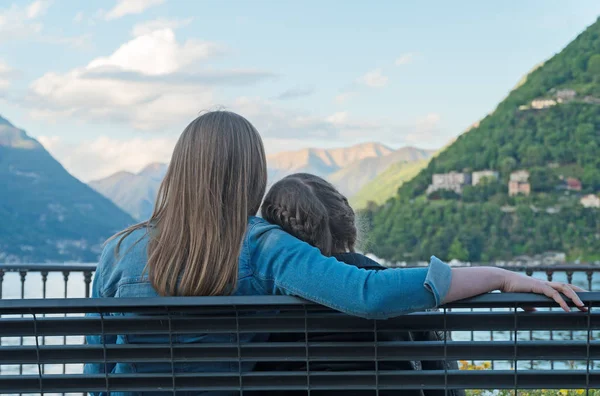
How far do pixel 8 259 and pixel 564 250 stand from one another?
2610 inches

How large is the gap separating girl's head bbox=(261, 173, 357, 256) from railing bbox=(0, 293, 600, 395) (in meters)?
0.34

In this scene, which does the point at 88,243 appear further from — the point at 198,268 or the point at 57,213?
the point at 198,268

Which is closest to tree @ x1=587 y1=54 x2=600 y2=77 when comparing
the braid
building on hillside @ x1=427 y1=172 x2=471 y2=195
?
building on hillside @ x1=427 y1=172 x2=471 y2=195

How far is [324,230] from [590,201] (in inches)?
4073

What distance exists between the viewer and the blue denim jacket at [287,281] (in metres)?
1.74

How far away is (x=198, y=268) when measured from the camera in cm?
193

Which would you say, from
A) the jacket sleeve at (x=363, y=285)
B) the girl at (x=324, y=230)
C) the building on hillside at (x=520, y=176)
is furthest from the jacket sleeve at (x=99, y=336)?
the building on hillside at (x=520, y=176)

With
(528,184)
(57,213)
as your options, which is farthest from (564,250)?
(57,213)

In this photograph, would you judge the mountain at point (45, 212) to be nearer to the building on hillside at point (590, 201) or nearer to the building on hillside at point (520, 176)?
the building on hillside at point (520, 176)

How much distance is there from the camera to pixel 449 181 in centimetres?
10731

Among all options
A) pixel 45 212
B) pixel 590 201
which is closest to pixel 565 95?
pixel 590 201

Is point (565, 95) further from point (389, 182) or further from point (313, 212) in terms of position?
point (313, 212)

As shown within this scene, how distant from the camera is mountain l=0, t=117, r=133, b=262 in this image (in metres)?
94.6

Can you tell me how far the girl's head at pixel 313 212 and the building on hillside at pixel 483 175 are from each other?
346 ft
